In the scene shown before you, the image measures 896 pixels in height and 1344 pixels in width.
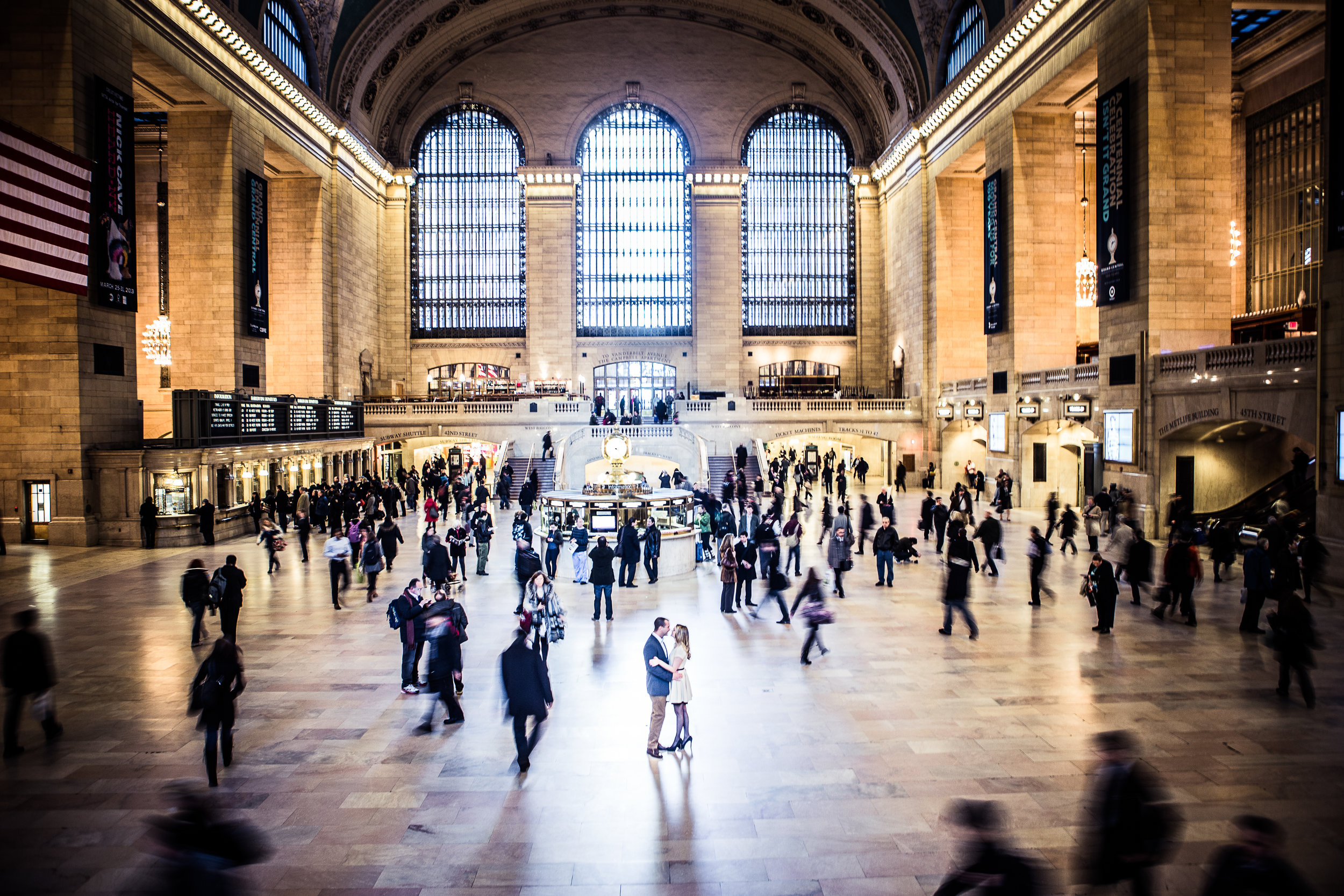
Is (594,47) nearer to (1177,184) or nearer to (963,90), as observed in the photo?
(963,90)

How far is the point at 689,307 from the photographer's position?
4241 cm

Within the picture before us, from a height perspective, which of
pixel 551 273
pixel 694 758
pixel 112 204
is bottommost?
pixel 694 758

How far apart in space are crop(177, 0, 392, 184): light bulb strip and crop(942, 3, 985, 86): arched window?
76.2ft

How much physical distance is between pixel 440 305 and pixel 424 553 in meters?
33.0

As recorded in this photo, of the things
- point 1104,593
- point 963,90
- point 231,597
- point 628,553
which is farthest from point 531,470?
point 963,90

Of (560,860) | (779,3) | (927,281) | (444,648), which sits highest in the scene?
(779,3)

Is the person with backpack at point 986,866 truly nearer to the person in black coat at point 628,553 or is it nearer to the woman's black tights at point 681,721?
the woman's black tights at point 681,721

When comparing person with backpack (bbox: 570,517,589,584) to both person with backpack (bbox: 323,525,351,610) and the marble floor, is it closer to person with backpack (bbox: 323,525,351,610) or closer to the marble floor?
the marble floor

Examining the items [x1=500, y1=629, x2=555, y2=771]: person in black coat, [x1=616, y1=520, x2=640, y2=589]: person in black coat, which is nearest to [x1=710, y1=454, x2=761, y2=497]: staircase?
[x1=616, y1=520, x2=640, y2=589]: person in black coat

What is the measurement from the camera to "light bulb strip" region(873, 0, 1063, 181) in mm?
24000

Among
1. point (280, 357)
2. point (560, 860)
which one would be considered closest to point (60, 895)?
point (560, 860)

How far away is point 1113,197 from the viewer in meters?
20.8

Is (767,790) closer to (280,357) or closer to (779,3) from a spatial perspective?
(280,357)

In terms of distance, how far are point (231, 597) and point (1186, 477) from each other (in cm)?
1978
